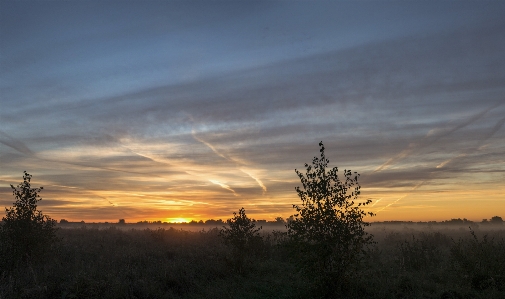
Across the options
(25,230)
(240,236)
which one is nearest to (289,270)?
(240,236)

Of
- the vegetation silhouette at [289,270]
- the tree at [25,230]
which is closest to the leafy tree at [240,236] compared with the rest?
the vegetation silhouette at [289,270]

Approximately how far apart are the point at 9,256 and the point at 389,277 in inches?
761

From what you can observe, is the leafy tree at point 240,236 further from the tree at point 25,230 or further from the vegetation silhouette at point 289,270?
the tree at point 25,230

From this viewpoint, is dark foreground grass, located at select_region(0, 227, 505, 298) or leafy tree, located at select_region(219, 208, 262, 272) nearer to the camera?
dark foreground grass, located at select_region(0, 227, 505, 298)

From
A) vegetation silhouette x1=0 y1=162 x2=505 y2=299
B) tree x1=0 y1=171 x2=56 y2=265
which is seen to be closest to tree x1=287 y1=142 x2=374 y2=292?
vegetation silhouette x1=0 y1=162 x2=505 y2=299

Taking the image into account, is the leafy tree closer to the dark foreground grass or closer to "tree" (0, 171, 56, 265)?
the dark foreground grass

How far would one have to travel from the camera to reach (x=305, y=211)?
590 inches

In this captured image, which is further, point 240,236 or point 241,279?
point 240,236

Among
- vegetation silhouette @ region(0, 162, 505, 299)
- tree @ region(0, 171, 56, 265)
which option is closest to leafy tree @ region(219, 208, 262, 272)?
vegetation silhouette @ region(0, 162, 505, 299)

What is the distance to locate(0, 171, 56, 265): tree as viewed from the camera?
1862 cm

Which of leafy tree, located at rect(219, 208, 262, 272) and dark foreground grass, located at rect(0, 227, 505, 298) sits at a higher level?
leafy tree, located at rect(219, 208, 262, 272)

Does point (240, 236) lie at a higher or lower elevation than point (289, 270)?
higher

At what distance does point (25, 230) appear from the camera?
19.2 m

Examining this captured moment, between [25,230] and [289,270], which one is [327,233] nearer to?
[289,270]
